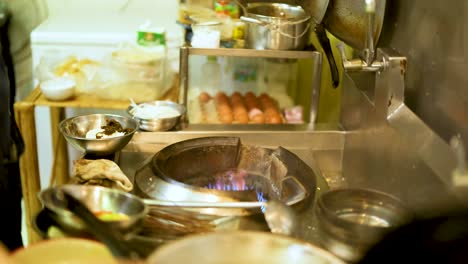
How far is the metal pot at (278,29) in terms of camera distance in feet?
6.17

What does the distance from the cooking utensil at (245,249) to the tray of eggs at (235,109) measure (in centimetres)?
132

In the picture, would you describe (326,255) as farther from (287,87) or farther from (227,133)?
(287,87)

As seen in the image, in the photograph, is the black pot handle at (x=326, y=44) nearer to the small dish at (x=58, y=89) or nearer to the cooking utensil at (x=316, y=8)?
the cooking utensil at (x=316, y=8)

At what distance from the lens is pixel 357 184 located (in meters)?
1.43

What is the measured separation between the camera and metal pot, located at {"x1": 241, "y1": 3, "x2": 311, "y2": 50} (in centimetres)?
188

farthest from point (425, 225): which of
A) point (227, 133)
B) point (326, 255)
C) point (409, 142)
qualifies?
point (227, 133)

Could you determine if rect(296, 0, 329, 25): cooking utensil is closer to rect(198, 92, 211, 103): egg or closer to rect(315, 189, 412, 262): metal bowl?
rect(315, 189, 412, 262): metal bowl

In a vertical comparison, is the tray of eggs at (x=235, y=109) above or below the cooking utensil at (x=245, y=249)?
below

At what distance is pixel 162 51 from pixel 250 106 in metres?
0.41

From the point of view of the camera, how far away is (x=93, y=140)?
127cm

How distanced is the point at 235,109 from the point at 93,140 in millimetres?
1041

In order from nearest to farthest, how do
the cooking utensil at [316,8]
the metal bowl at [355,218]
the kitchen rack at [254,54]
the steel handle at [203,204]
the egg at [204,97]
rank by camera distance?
the metal bowl at [355,218] → the steel handle at [203,204] → the cooking utensil at [316,8] → the kitchen rack at [254,54] → the egg at [204,97]

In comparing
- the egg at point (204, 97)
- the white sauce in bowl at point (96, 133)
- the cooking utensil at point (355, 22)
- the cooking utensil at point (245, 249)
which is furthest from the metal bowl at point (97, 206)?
the egg at point (204, 97)

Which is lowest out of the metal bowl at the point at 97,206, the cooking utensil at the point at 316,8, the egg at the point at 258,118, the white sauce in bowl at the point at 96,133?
the egg at the point at 258,118
